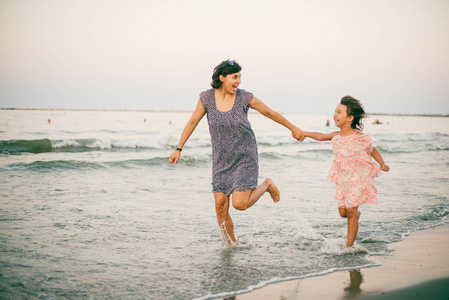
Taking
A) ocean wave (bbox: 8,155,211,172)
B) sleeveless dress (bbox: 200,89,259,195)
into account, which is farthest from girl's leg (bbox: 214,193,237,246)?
ocean wave (bbox: 8,155,211,172)

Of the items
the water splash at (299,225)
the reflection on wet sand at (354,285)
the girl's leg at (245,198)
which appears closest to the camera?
the reflection on wet sand at (354,285)

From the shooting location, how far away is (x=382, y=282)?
3.90 metres

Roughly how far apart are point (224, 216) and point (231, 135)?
102 cm

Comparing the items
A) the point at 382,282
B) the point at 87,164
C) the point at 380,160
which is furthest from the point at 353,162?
the point at 87,164

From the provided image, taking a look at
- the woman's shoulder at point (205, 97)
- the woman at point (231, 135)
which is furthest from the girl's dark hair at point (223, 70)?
the woman's shoulder at point (205, 97)

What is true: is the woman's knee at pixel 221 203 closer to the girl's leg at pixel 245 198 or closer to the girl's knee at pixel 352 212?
the girl's leg at pixel 245 198

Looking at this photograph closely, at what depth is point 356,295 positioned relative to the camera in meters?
3.58

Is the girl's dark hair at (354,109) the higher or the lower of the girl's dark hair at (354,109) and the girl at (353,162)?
the higher

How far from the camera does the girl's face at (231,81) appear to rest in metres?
4.70

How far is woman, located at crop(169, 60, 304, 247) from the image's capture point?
4.68 m

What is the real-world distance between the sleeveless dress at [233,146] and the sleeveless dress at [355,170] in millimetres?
1047

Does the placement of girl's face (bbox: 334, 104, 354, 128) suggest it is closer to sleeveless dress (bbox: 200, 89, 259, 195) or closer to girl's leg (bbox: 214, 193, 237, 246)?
sleeveless dress (bbox: 200, 89, 259, 195)

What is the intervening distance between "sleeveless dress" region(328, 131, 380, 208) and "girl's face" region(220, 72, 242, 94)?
4.57 feet

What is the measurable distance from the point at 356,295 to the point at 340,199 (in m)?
1.51
